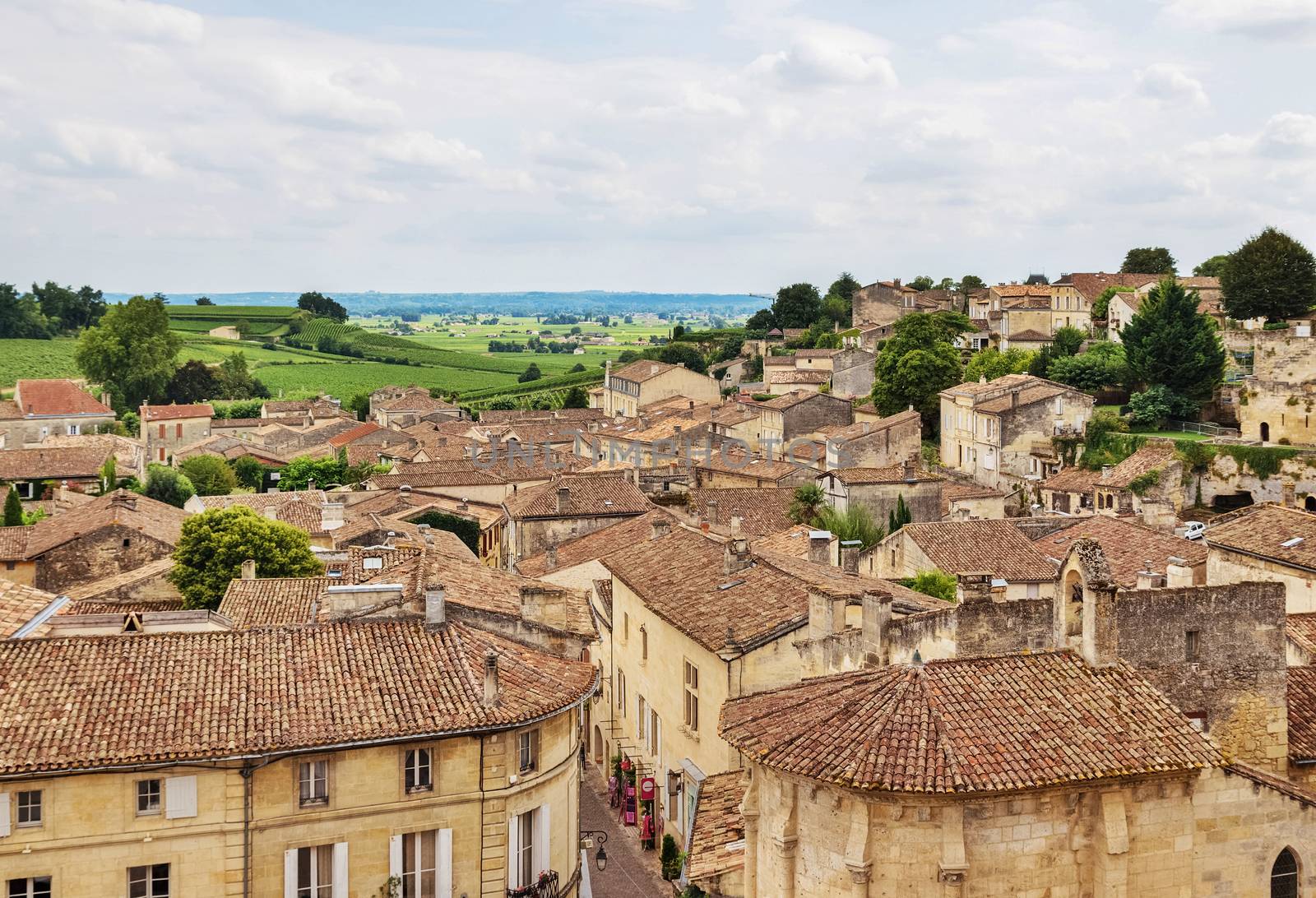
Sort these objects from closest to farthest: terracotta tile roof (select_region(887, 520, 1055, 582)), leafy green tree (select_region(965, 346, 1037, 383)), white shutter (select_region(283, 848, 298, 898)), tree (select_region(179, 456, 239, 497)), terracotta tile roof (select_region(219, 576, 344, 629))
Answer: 1. white shutter (select_region(283, 848, 298, 898))
2. terracotta tile roof (select_region(219, 576, 344, 629))
3. terracotta tile roof (select_region(887, 520, 1055, 582))
4. tree (select_region(179, 456, 239, 497))
5. leafy green tree (select_region(965, 346, 1037, 383))

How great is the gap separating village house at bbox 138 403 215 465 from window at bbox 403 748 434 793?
3912 inches

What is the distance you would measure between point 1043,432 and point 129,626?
52522mm

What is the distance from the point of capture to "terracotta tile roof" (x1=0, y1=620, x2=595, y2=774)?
21.7 metres

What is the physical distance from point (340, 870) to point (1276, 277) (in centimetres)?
7705

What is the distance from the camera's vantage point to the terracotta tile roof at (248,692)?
2172 cm

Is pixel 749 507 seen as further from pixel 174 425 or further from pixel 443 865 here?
pixel 174 425

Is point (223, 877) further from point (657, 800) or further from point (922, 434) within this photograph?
point (922, 434)

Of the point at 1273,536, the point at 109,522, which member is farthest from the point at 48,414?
the point at 1273,536

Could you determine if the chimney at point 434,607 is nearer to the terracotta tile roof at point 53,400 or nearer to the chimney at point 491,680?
the chimney at point 491,680

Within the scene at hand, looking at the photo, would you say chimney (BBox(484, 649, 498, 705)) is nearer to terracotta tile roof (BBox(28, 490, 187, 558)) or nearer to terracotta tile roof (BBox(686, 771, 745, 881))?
terracotta tile roof (BBox(686, 771, 745, 881))

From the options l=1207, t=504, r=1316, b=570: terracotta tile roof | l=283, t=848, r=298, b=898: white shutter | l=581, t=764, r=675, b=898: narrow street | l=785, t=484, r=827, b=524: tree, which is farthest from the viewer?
l=785, t=484, r=827, b=524: tree

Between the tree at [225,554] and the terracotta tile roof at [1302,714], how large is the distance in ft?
103

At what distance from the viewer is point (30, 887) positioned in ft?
70.0

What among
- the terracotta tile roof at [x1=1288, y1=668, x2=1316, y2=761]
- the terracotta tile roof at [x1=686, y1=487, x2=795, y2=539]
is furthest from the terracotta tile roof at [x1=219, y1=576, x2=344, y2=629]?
the terracotta tile roof at [x1=686, y1=487, x2=795, y2=539]
